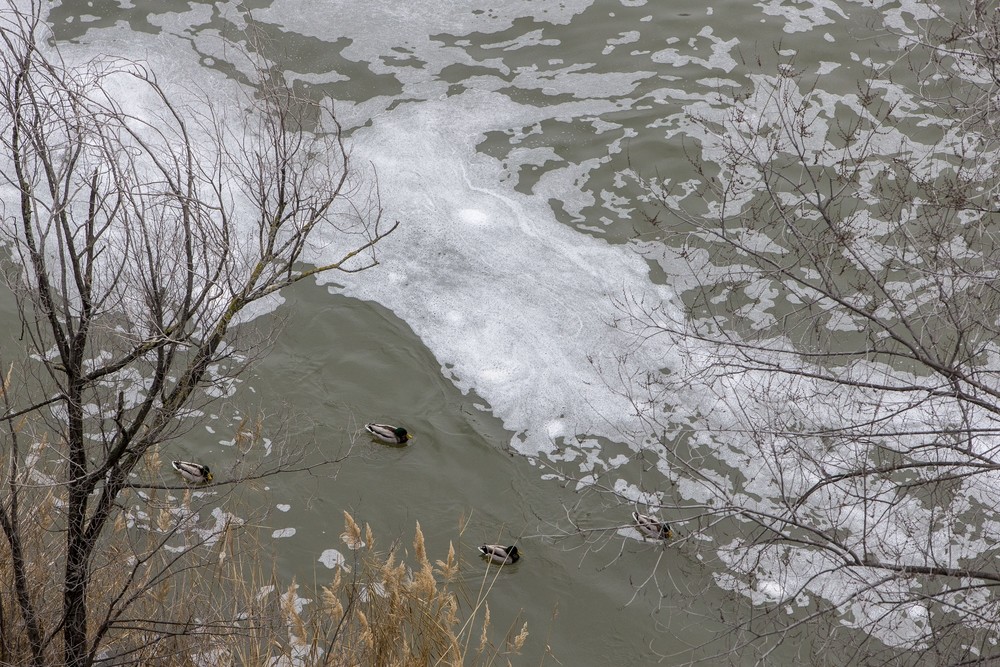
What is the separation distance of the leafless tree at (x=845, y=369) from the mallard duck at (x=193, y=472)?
3353mm

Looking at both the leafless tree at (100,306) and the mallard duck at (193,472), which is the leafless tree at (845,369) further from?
the mallard duck at (193,472)

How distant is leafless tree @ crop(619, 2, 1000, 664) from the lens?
5.55 m

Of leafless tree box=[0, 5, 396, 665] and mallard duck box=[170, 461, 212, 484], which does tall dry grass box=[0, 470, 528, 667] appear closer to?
leafless tree box=[0, 5, 396, 665]

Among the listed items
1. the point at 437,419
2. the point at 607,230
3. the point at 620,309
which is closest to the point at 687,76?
the point at 607,230

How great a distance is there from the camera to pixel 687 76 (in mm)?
11406

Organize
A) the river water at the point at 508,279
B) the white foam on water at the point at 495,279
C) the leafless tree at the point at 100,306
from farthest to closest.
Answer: the white foam on water at the point at 495,279 → the river water at the point at 508,279 → the leafless tree at the point at 100,306

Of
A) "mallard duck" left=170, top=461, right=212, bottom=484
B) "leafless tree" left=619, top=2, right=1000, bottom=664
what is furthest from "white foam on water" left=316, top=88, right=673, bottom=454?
"mallard duck" left=170, top=461, right=212, bottom=484

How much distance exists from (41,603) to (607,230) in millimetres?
6246

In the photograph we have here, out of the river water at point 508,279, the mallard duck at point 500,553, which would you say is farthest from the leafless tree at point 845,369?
the mallard duck at point 500,553

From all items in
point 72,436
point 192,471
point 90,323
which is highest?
point 90,323

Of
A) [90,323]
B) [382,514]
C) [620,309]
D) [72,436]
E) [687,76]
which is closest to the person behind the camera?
[90,323]

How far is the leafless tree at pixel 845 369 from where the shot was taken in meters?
5.55

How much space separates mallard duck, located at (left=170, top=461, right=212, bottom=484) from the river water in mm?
414

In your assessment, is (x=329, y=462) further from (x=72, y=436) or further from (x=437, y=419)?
(x=72, y=436)
